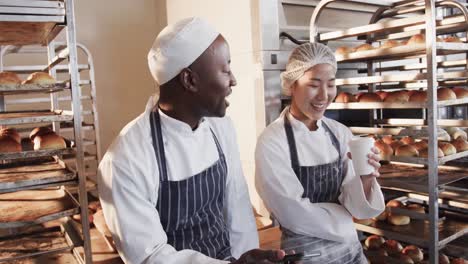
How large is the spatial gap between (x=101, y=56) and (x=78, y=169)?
371 centimetres

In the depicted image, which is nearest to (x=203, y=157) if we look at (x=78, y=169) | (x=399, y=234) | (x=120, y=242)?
(x=120, y=242)

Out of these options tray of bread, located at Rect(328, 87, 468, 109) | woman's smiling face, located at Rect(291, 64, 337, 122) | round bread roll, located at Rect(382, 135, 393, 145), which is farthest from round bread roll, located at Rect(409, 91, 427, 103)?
woman's smiling face, located at Rect(291, 64, 337, 122)

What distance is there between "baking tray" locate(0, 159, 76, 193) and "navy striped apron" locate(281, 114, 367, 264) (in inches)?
38.8

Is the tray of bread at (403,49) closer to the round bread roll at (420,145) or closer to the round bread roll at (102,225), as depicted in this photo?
the round bread roll at (420,145)

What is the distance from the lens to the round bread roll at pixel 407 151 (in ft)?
8.11

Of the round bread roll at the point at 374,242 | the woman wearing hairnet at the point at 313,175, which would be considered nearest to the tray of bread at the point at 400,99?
the woman wearing hairnet at the point at 313,175

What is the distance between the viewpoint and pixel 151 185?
1403 mm

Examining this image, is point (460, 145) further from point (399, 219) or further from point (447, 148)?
point (399, 219)

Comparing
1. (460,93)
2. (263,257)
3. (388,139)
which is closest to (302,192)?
(263,257)

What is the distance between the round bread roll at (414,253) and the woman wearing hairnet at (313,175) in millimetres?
727

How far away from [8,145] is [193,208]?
0.98 metres

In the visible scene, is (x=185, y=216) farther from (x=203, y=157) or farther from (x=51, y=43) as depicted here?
(x=51, y=43)

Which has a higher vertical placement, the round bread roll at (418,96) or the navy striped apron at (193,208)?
the round bread roll at (418,96)


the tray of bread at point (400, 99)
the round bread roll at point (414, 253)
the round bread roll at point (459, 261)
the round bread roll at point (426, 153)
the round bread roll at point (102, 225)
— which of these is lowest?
the round bread roll at point (459, 261)
